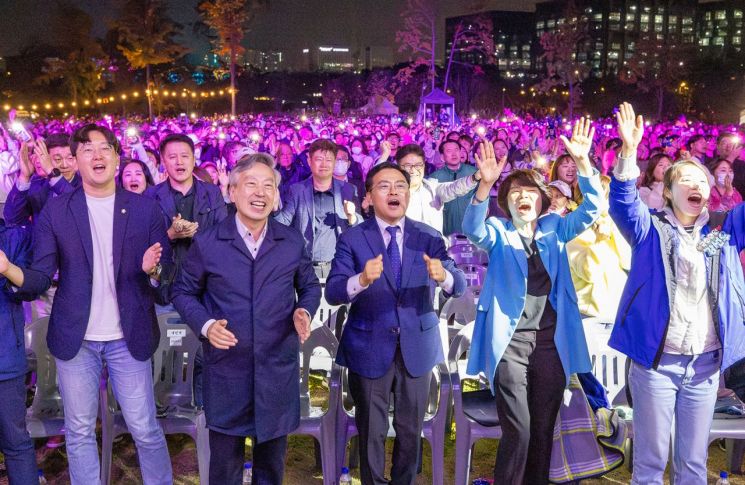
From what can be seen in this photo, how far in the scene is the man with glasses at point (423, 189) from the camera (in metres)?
5.72

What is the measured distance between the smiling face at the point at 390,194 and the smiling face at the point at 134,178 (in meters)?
3.02

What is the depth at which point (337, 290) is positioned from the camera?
138 inches

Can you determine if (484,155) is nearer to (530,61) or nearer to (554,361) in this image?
(554,361)

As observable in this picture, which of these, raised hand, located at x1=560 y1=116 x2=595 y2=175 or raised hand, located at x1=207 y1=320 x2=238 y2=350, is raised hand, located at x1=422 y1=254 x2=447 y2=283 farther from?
raised hand, located at x1=207 y1=320 x2=238 y2=350

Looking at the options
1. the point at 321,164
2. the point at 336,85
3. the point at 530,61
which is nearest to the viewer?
the point at 321,164

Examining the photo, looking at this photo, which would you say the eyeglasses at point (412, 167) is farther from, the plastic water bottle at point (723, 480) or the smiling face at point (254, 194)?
the plastic water bottle at point (723, 480)

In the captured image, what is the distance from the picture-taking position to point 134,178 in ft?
20.0

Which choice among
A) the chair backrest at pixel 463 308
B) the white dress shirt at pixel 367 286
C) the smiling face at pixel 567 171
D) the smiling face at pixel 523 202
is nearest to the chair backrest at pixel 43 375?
the white dress shirt at pixel 367 286

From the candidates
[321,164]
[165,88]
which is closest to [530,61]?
[165,88]

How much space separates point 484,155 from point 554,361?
109cm

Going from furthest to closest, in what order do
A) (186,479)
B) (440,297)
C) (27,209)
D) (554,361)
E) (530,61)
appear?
(530,61)
(27,209)
(440,297)
(186,479)
(554,361)

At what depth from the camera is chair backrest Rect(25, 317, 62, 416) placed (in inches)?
164

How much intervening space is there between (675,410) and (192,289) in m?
2.41

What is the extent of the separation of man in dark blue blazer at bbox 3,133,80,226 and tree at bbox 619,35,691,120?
1788 inches
